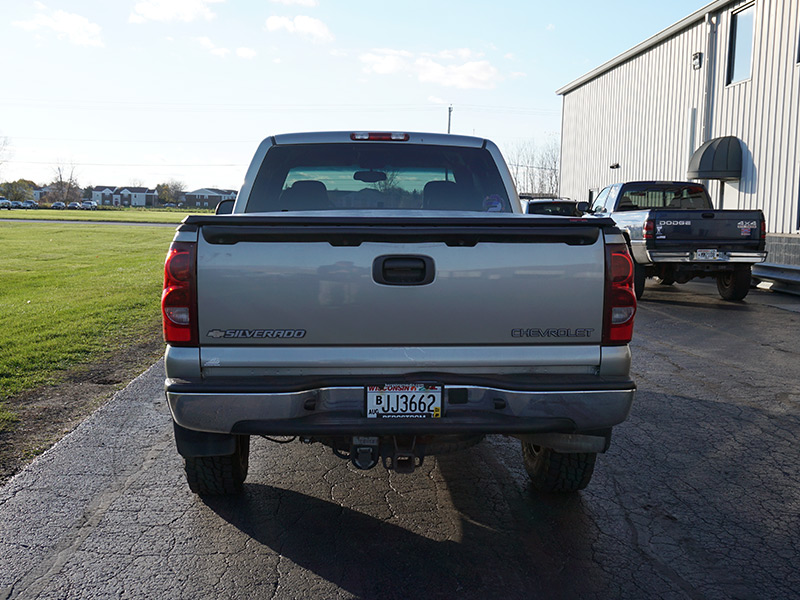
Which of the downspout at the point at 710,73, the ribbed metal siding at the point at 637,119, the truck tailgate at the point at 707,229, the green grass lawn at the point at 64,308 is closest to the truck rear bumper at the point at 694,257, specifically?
the truck tailgate at the point at 707,229

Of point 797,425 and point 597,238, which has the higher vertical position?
point 597,238

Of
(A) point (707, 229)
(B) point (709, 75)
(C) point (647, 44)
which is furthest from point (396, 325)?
(C) point (647, 44)

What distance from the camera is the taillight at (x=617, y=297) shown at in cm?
346

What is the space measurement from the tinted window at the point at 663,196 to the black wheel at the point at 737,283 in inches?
96.6

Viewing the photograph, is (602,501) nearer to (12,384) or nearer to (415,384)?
(415,384)

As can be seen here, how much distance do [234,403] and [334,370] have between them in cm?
46

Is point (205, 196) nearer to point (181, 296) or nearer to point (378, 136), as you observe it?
point (378, 136)

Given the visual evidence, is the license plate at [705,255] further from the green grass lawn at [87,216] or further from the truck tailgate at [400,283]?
the green grass lawn at [87,216]

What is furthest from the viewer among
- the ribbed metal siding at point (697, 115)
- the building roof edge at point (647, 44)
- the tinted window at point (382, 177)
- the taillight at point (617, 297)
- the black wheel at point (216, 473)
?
the building roof edge at point (647, 44)

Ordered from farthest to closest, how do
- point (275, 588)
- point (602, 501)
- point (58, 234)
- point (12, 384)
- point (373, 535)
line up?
1. point (58, 234)
2. point (12, 384)
3. point (602, 501)
4. point (373, 535)
5. point (275, 588)

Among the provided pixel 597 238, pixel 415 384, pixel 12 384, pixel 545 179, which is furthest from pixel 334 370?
pixel 545 179

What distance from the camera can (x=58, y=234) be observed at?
35281mm

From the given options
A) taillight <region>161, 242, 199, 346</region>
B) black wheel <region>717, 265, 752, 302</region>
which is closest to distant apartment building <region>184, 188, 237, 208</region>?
black wheel <region>717, 265, 752, 302</region>

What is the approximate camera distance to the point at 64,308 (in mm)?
11594
